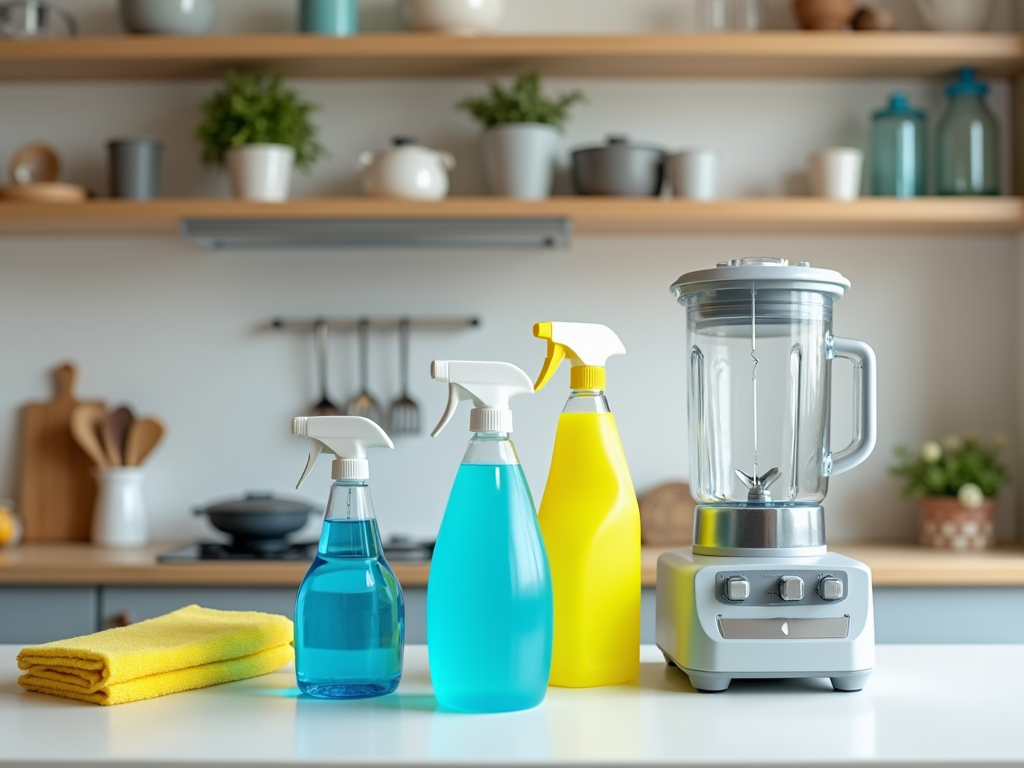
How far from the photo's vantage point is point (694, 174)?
8.50ft

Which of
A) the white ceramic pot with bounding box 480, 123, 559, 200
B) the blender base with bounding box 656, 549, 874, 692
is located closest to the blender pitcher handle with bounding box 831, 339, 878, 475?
the blender base with bounding box 656, 549, 874, 692

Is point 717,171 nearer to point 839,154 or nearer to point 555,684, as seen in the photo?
point 839,154

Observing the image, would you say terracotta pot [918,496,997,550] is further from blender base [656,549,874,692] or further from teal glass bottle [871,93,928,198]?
blender base [656,549,874,692]

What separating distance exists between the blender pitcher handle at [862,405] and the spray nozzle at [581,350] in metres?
0.25

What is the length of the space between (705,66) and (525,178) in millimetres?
547

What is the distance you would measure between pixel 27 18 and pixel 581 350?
223 cm

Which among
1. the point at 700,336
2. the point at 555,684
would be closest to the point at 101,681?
the point at 555,684

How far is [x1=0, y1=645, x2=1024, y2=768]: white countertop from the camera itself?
2.57 feet

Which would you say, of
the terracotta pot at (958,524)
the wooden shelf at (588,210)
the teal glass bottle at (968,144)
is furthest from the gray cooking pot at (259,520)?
the teal glass bottle at (968,144)

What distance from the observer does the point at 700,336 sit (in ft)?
3.96

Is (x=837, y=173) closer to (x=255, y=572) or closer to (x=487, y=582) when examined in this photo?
(x=255, y=572)

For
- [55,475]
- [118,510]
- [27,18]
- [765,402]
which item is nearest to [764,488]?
[765,402]

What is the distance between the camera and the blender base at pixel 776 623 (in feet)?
3.26

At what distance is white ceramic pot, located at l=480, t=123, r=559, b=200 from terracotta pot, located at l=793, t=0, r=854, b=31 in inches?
27.3
